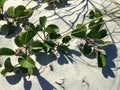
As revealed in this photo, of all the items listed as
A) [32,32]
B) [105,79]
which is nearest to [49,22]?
[32,32]

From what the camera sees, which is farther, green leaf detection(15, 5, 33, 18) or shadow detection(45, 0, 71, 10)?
shadow detection(45, 0, 71, 10)

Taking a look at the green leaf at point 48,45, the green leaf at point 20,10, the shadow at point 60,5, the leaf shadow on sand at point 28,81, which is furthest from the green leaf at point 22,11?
the leaf shadow on sand at point 28,81

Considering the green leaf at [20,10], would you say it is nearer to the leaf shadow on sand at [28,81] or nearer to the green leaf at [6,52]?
the green leaf at [6,52]

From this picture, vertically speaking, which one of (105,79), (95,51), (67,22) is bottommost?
(105,79)

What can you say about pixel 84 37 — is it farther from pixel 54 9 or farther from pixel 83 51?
pixel 54 9

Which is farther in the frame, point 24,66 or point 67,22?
point 67,22

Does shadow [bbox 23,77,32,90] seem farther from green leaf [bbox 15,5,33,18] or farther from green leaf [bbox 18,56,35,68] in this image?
green leaf [bbox 15,5,33,18]

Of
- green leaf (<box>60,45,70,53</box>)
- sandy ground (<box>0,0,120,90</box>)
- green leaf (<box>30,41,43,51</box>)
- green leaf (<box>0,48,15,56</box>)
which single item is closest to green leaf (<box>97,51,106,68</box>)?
sandy ground (<box>0,0,120,90</box>)
